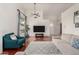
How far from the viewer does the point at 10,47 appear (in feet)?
13.2

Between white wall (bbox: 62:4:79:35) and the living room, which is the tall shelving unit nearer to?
the living room

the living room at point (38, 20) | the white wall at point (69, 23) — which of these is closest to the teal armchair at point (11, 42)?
the living room at point (38, 20)

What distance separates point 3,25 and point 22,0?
7.78 ft

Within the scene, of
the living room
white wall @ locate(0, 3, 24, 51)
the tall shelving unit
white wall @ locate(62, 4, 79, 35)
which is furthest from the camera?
white wall @ locate(62, 4, 79, 35)

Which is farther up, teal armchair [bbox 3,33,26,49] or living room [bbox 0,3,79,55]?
living room [bbox 0,3,79,55]

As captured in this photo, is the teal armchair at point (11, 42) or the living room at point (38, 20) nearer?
the living room at point (38, 20)

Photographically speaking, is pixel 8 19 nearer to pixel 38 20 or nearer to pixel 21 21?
pixel 21 21

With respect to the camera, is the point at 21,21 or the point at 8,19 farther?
the point at 21,21

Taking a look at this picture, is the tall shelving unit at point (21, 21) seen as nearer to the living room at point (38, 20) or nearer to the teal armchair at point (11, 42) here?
the living room at point (38, 20)

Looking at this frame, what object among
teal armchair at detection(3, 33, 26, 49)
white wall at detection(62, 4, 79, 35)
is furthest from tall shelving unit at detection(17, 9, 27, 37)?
white wall at detection(62, 4, 79, 35)

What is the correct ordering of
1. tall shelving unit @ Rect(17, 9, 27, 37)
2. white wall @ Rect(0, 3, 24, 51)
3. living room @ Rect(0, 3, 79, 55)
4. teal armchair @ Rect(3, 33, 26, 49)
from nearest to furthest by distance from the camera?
1. white wall @ Rect(0, 3, 24, 51)
2. living room @ Rect(0, 3, 79, 55)
3. tall shelving unit @ Rect(17, 9, 27, 37)
4. teal armchair @ Rect(3, 33, 26, 49)

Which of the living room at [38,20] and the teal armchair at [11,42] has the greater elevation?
the living room at [38,20]

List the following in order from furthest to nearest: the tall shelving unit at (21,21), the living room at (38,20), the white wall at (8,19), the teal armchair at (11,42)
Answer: the teal armchair at (11,42) < the tall shelving unit at (21,21) < the living room at (38,20) < the white wall at (8,19)

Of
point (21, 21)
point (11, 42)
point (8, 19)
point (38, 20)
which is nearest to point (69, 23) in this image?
point (38, 20)
